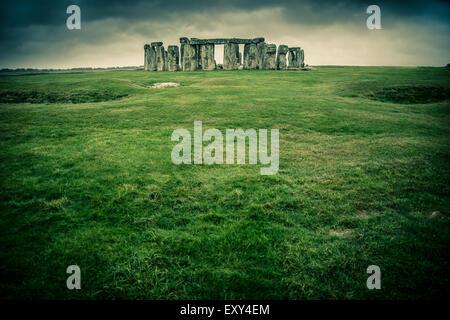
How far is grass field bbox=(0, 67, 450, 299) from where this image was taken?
12.0 feet

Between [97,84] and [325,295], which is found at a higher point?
[97,84]

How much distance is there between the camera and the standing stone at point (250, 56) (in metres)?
46.2

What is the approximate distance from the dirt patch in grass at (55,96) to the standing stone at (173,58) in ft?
91.7

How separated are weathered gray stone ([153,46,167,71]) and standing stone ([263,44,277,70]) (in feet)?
65.6

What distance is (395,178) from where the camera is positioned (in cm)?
678

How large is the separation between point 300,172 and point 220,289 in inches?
187

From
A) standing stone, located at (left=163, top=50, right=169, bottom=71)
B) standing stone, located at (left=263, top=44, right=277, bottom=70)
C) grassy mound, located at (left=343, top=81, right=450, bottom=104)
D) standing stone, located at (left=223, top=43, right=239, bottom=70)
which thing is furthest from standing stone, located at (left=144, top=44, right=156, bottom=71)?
grassy mound, located at (left=343, top=81, right=450, bottom=104)

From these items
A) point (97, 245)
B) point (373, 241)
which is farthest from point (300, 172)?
point (97, 245)

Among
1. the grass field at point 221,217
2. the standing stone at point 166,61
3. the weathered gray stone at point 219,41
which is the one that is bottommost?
the grass field at point 221,217

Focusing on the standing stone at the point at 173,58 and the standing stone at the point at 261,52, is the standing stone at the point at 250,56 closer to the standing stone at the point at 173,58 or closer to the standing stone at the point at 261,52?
the standing stone at the point at 261,52

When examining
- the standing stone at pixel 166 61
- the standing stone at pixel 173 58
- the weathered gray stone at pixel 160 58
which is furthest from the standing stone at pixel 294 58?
the weathered gray stone at pixel 160 58

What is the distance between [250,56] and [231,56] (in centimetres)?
376

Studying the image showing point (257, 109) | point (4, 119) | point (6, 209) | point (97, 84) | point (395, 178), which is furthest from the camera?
point (97, 84)
